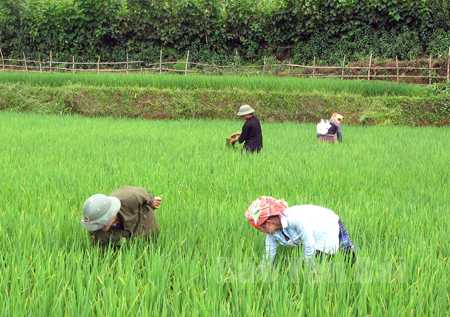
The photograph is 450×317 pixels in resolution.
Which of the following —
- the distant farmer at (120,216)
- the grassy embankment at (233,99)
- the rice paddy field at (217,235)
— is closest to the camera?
the rice paddy field at (217,235)

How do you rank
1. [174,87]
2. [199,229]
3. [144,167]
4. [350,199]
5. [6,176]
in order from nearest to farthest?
[199,229]
[350,199]
[6,176]
[144,167]
[174,87]

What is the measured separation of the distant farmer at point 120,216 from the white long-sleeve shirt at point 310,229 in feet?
2.50

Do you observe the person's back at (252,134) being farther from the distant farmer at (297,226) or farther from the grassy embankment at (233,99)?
the grassy embankment at (233,99)

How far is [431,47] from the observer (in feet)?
54.2

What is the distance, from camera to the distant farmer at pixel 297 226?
1744 mm

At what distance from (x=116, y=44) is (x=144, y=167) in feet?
65.4


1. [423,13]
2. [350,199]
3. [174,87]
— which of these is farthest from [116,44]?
[350,199]

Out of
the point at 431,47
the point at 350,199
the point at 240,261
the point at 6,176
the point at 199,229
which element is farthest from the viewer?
the point at 431,47

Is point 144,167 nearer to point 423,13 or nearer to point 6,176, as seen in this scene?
point 6,176

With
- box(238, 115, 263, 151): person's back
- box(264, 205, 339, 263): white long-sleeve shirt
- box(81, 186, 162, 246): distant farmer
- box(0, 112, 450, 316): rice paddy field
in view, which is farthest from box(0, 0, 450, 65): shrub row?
box(81, 186, 162, 246): distant farmer

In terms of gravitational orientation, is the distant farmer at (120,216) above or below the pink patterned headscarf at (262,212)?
below

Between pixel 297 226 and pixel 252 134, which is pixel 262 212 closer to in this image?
pixel 297 226

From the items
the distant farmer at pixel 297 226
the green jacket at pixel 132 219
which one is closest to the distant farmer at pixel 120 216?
the green jacket at pixel 132 219

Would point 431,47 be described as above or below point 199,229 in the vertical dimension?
above
